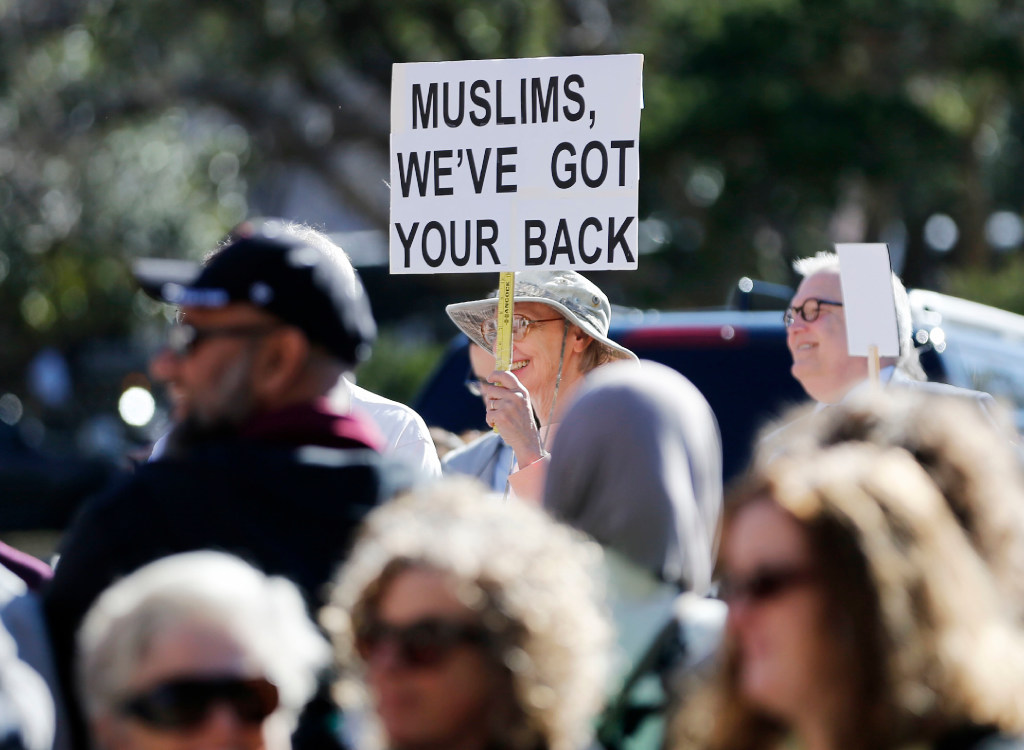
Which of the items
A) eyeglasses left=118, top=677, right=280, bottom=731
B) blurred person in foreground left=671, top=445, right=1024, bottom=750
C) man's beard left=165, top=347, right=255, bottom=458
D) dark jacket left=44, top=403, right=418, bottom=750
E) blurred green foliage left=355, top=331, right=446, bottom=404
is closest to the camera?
blurred person in foreground left=671, top=445, right=1024, bottom=750

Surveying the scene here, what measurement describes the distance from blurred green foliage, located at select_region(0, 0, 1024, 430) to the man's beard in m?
14.5

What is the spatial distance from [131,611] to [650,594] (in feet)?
2.61

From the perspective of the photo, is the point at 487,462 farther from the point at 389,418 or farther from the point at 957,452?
the point at 957,452

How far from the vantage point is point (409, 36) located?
1922cm

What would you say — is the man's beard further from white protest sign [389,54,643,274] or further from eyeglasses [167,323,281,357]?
white protest sign [389,54,643,274]

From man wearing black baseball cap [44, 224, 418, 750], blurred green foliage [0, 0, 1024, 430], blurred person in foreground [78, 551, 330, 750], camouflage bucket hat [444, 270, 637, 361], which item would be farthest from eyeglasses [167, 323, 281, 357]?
blurred green foliage [0, 0, 1024, 430]

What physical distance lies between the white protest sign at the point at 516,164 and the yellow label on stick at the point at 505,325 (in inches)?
4.0

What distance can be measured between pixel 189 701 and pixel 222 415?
Result: 20.7 inches

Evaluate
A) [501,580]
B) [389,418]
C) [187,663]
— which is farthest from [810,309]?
[187,663]

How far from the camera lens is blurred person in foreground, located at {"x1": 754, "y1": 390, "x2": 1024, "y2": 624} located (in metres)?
2.10

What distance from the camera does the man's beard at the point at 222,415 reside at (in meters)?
2.46

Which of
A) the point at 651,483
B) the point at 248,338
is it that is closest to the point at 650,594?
the point at 651,483

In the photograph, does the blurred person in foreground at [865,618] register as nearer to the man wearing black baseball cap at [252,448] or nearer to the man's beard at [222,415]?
the man wearing black baseball cap at [252,448]

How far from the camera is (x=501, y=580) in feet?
6.90
